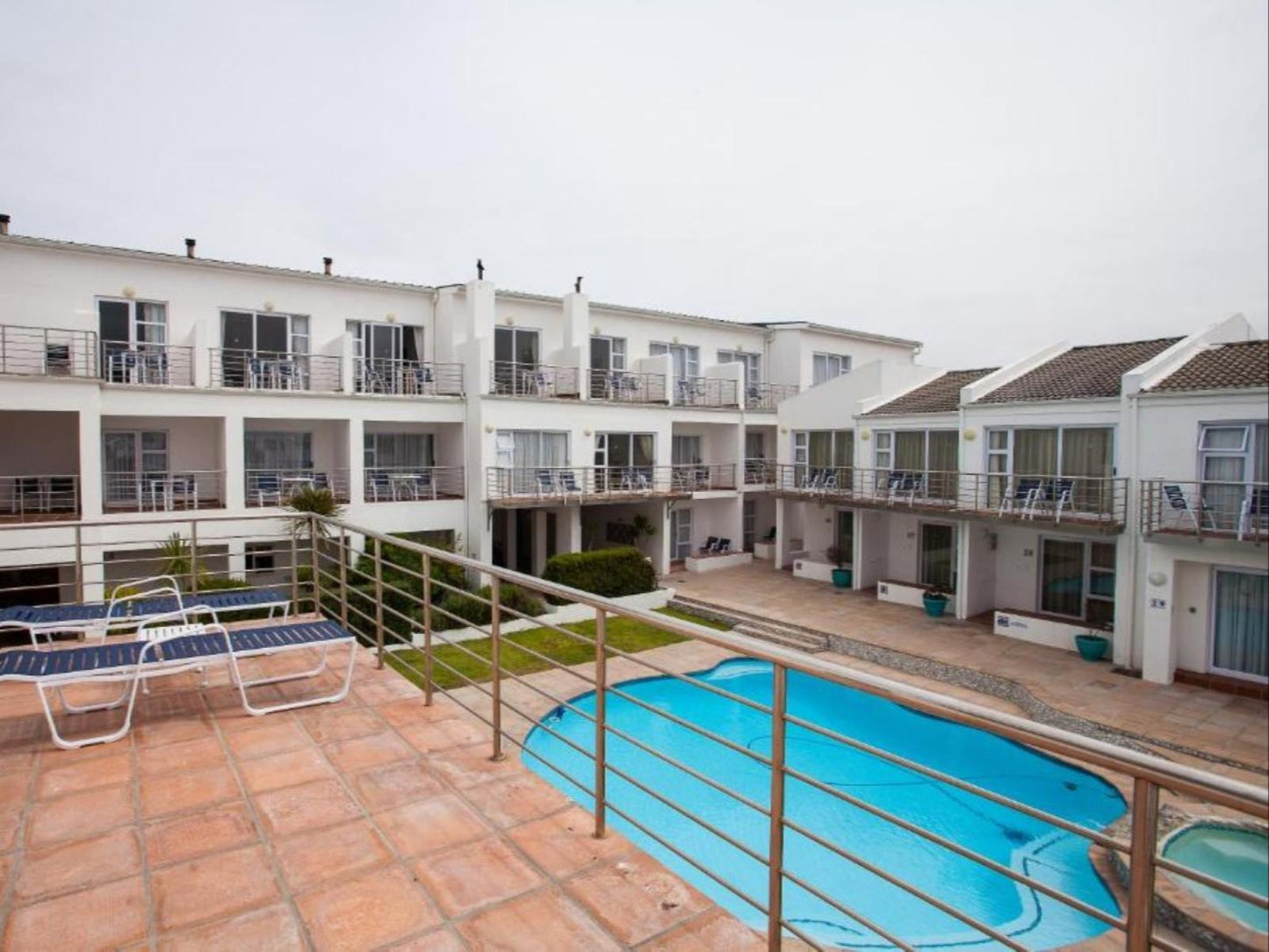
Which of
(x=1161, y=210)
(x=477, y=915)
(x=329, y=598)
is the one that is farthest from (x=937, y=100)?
(x=329, y=598)

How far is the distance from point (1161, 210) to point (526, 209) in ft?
68.2

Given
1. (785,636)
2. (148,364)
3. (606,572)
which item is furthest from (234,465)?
(785,636)

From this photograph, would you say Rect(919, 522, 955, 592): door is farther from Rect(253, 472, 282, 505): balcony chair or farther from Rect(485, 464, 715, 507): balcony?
Rect(253, 472, 282, 505): balcony chair

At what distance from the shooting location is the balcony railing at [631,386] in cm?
2423

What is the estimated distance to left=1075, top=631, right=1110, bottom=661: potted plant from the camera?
594 inches

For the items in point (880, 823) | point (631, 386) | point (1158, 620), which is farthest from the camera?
point (631, 386)

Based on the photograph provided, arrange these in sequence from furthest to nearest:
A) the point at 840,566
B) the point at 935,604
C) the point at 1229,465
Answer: the point at 840,566 → the point at 935,604 → the point at 1229,465

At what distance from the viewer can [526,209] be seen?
2277 cm

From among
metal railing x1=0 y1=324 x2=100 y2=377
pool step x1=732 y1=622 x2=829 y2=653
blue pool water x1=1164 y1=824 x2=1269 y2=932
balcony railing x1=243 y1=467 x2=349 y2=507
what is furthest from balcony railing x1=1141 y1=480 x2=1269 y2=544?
metal railing x1=0 y1=324 x2=100 y2=377

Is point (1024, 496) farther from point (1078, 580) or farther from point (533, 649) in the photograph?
point (533, 649)

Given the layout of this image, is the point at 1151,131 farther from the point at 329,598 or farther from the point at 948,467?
the point at 948,467

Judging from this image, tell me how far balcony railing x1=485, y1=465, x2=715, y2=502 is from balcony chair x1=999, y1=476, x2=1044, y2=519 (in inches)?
356

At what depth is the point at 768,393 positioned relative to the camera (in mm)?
28750

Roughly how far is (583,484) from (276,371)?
8.44m
